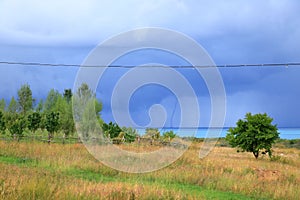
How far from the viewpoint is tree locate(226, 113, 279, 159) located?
79.0 feet

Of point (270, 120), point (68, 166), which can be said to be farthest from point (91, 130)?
point (68, 166)

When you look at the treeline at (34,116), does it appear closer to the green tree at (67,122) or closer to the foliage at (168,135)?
the green tree at (67,122)

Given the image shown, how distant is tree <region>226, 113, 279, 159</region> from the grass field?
8.68m

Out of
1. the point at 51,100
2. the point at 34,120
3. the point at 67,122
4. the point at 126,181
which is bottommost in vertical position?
the point at 126,181

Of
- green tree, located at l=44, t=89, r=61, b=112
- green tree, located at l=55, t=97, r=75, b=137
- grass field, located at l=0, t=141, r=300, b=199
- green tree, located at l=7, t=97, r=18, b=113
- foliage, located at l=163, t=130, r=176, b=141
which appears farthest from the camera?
green tree, located at l=44, t=89, r=61, b=112

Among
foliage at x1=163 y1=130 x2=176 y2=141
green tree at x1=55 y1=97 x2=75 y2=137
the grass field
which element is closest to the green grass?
the grass field

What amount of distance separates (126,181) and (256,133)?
14.9 metres

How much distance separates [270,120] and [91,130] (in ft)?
39.7

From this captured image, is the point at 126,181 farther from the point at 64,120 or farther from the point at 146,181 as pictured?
the point at 64,120

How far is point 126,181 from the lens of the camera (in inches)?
441

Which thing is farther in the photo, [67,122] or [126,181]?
[67,122]

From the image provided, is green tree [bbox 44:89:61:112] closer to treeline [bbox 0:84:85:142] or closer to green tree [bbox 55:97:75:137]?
treeline [bbox 0:84:85:142]

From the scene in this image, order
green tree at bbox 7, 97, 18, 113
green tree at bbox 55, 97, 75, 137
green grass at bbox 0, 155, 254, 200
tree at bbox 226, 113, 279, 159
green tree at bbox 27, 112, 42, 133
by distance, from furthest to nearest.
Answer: green tree at bbox 7, 97, 18, 113
green tree at bbox 55, 97, 75, 137
green tree at bbox 27, 112, 42, 133
tree at bbox 226, 113, 279, 159
green grass at bbox 0, 155, 254, 200

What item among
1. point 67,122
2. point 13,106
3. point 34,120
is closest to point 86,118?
point 34,120
